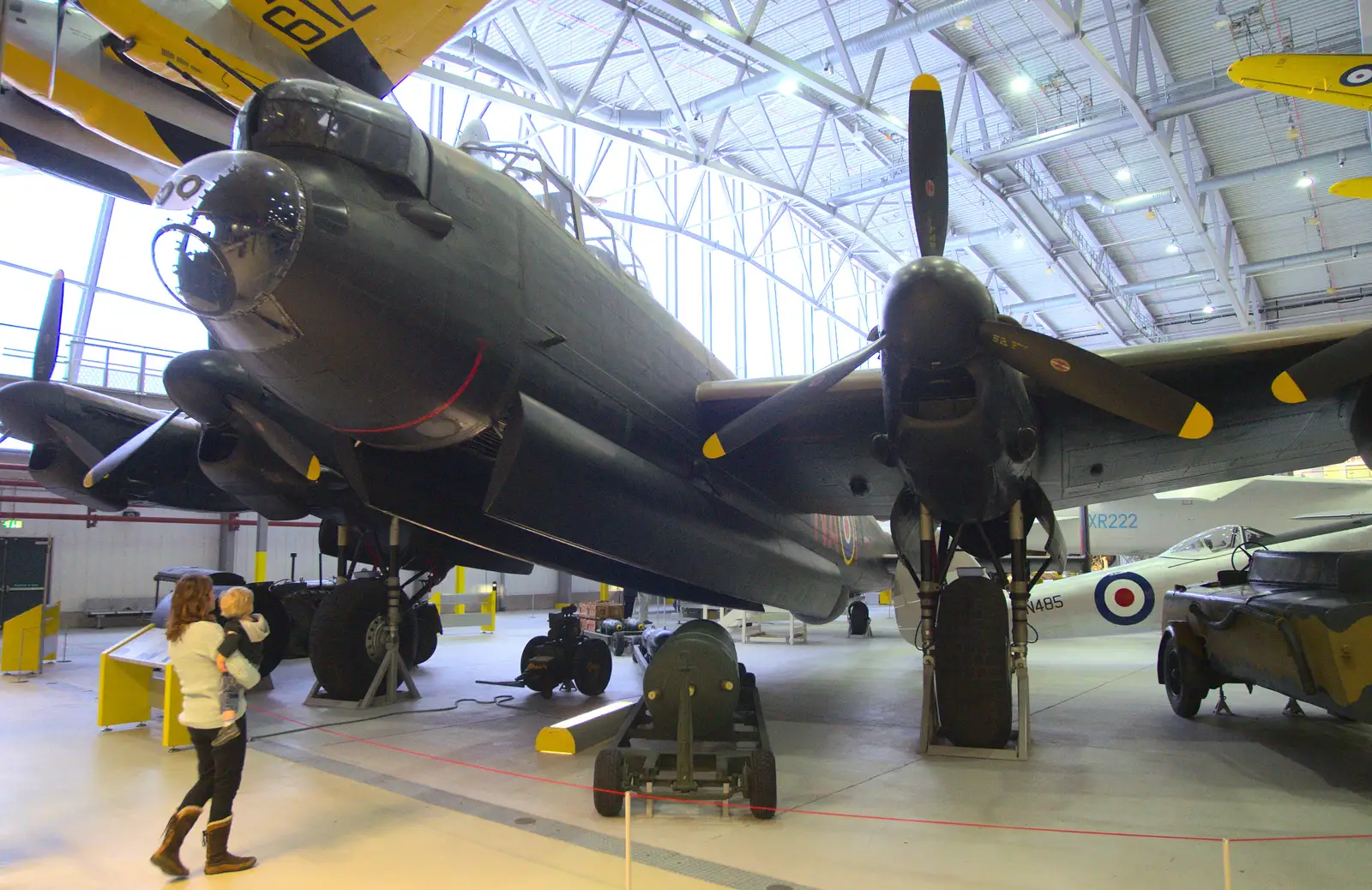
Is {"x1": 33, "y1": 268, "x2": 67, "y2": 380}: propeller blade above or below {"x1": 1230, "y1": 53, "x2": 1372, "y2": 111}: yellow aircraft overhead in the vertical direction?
below

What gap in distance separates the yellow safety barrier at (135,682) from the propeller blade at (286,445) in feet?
6.70

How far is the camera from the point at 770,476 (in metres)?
9.05

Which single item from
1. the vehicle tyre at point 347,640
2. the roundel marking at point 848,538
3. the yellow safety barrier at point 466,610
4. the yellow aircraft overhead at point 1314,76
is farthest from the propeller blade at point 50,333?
the yellow aircraft overhead at point 1314,76

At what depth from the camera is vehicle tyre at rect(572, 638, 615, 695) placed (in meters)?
9.94

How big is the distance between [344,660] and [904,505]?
6499 mm

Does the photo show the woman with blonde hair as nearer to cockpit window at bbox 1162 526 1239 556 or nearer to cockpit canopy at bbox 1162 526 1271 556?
cockpit canopy at bbox 1162 526 1271 556

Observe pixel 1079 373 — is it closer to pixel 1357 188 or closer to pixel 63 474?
pixel 1357 188

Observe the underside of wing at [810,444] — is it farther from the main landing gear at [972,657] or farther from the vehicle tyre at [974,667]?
the vehicle tyre at [974,667]

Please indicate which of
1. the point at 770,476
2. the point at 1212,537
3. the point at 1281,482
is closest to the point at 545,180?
the point at 770,476

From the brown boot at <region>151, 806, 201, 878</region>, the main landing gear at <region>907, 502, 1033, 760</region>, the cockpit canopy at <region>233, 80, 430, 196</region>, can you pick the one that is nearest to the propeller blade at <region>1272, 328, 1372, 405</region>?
the main landing gear at <region>907, 502, 1033, 760</region>

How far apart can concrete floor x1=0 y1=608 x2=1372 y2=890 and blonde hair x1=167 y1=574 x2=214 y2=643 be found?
127 cm

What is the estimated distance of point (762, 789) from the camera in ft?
16.8

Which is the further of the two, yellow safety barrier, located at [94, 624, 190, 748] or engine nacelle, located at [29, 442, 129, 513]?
engine nacelle, located at [29, 442, 129, 513]

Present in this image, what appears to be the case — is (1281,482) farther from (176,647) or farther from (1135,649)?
(176,647)
